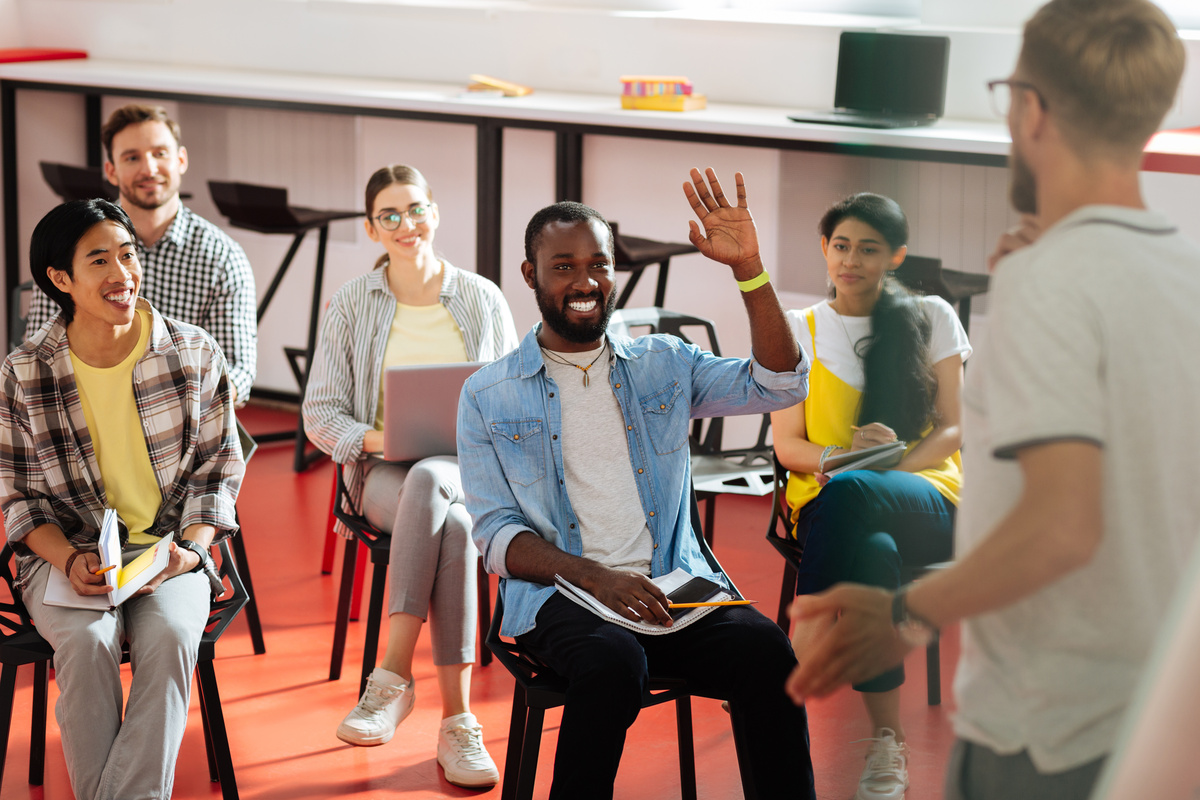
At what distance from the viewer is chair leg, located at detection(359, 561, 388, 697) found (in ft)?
7.47

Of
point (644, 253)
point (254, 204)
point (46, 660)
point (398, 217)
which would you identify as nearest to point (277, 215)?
point (254, 204)

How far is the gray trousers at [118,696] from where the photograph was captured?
1.74 m

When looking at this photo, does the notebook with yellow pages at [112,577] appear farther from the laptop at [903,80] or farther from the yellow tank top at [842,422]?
the laptop at [903,80]

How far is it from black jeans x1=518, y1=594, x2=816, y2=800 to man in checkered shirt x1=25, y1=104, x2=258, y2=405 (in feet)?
4.22

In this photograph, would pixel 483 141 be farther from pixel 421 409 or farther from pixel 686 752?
pixel 686 752

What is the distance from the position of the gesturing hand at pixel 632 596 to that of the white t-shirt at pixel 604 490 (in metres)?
0.08

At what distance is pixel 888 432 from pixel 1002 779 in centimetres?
15

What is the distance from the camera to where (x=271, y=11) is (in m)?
4.62

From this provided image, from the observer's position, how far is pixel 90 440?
1.93 meters

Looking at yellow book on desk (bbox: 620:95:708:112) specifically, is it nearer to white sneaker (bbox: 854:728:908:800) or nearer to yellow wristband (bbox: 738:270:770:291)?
yellow wristband (bbox: 738:270:770:291)

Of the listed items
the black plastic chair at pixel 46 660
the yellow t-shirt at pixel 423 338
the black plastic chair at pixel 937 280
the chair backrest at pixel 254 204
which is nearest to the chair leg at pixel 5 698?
the black plastic chair at pixel 46 660

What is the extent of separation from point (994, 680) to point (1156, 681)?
0.07 m

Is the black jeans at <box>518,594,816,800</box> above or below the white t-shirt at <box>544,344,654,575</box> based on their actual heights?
below

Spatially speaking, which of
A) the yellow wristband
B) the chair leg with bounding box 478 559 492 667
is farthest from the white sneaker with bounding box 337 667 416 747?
the yellow wristband
